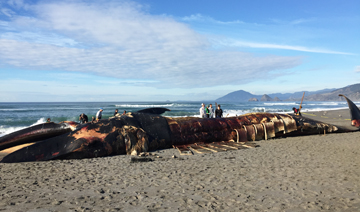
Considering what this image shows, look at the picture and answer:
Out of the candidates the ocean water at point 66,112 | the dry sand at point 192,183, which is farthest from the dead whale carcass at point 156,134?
the ocean water at point 66,112

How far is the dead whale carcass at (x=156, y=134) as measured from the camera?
6809mm

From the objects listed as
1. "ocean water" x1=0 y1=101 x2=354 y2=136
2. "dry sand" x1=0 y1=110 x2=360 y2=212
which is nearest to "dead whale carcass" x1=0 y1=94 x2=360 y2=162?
"dry sand" x1=0 y1=110 x2=360 y2=212

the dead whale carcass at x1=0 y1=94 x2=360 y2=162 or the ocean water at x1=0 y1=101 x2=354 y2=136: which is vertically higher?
the dead whale carcass at x1=0 y1=94 x2=360 y2=162

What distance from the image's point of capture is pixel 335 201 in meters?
3.67

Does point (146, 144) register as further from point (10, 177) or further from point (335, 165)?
point (335, 165)

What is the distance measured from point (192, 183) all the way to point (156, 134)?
3.62 metres

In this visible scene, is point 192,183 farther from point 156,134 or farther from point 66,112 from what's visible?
point 66,112

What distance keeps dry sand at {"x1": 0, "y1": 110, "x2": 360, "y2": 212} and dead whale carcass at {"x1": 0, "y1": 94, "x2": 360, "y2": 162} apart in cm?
40

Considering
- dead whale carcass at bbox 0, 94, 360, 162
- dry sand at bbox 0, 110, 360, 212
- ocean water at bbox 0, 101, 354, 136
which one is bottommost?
ocean water at bbox 0, 101, 354, 136

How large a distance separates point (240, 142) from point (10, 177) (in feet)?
23.2

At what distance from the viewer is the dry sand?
363 cm

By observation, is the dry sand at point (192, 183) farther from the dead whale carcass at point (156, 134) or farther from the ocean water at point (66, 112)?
the ocean water at point (66, 112)

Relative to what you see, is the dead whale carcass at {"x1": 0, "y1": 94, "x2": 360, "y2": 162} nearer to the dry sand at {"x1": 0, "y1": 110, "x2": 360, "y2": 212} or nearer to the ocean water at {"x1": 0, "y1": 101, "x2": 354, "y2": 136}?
the dry sand at {"x1": 0, "y1": 110, "x2": 360, "y2": 212}

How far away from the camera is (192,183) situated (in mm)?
4641
